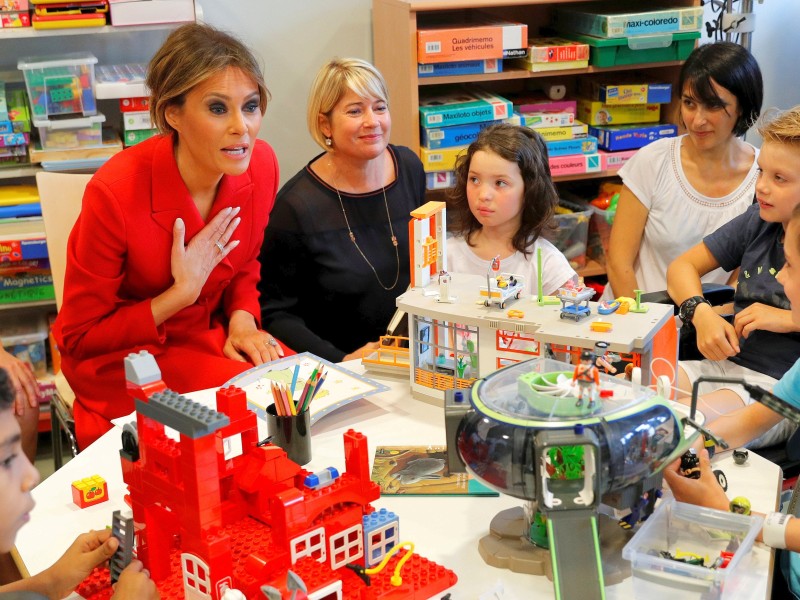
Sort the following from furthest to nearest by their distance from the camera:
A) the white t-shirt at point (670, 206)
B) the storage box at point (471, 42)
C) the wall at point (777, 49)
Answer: the wall at point (777, 49)
the storage box at point (471, 42)
the white t-shirt at point (670, 206)

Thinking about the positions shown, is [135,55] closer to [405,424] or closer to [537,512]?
[405,424]

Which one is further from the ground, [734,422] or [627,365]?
[627,365]

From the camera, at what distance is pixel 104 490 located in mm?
1481

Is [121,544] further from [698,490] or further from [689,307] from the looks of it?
[689,307]

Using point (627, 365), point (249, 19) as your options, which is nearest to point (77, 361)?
point (627, 365)

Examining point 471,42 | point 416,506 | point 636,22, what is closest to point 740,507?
point 416,506

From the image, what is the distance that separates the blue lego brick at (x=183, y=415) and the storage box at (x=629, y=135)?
7.88 ft

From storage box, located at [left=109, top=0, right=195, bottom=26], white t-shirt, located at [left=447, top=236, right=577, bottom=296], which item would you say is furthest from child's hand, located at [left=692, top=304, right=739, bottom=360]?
storage box, located at [left=109, top=0, right=195, bottom=26]

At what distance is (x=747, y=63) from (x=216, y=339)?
5.04 feet

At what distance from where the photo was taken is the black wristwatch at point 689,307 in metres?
2.16

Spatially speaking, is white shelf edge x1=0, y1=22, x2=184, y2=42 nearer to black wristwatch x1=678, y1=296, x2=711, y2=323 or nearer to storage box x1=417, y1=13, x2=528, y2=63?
storage box x1=417, y1=13, x2=528, y2=63

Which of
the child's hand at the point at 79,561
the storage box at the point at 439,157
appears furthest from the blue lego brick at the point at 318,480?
the storage box at the point at 439,157

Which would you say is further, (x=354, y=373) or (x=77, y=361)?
(x=77, y=361)

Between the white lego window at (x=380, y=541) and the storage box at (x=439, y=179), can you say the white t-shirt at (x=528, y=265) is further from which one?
the white lego window at (x=380, y=541)
